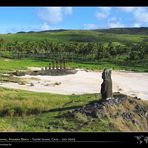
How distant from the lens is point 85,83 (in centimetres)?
1012

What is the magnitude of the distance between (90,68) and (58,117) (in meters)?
1.34

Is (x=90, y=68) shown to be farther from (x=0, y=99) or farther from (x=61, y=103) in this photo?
(x=0, y=99)

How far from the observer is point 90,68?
9.99 m

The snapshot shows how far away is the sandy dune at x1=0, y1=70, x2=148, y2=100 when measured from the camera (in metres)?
9.44

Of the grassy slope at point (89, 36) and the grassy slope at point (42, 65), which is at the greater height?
the grassy slope at point (89, 36)

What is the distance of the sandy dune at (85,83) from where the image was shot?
31.0 ft

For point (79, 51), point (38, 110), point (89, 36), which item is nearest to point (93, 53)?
point (79, 51)

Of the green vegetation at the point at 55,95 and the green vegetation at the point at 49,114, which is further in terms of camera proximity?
the green vegetation at the point at 55,95

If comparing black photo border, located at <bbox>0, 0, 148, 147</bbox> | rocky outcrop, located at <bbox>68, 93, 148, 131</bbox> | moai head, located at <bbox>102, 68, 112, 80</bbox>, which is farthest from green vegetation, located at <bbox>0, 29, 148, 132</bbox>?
black photo border, located at <bbox>0, 0, 148, 147</bbox>

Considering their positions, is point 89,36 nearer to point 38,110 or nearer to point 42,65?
point 42,65
